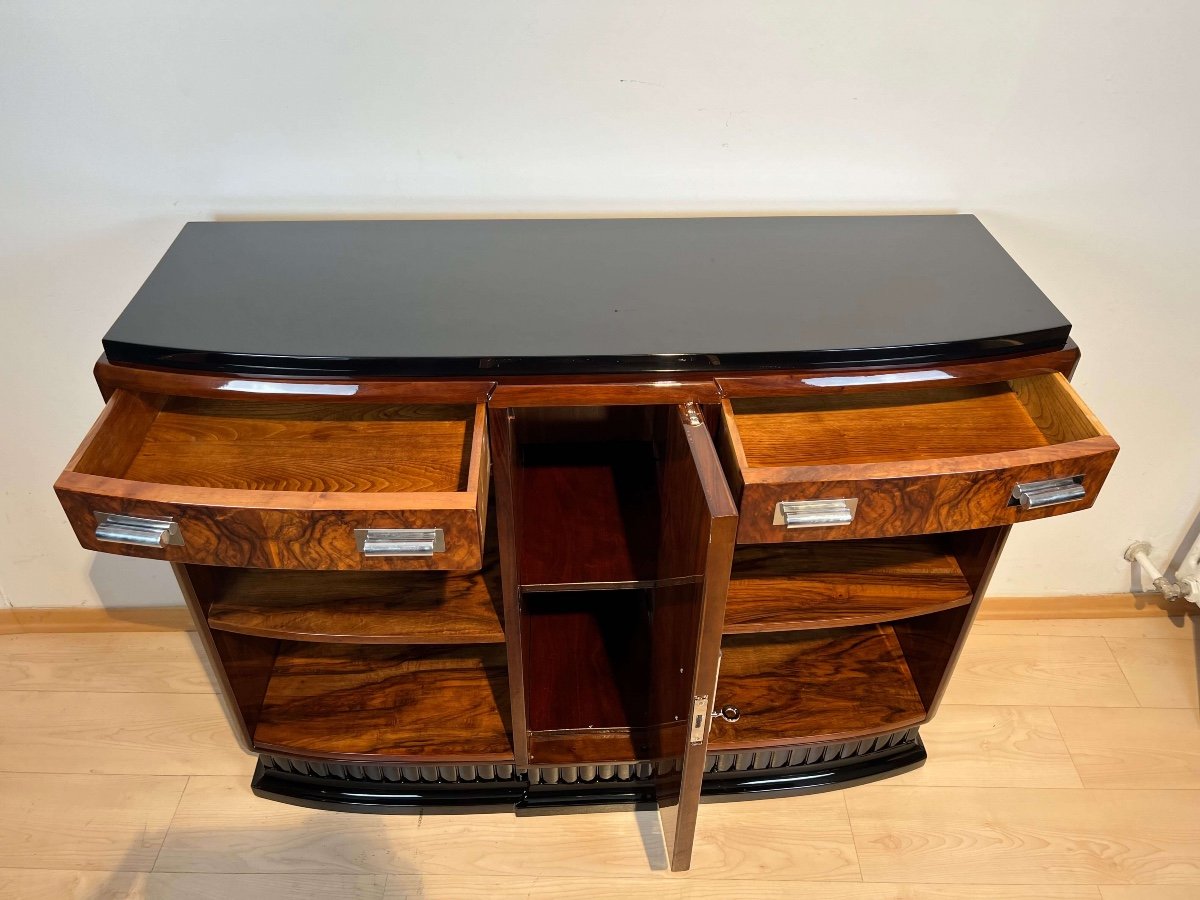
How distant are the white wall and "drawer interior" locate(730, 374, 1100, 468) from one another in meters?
0.28

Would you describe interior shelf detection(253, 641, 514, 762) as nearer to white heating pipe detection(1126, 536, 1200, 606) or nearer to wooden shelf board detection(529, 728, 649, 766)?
wooden shelf board detection(529, 728, 649, 766)

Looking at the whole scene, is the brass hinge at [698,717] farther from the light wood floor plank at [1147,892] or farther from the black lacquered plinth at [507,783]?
the light wood floor plank at [1147,892]

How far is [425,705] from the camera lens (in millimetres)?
1241

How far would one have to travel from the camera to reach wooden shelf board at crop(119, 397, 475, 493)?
91 cm

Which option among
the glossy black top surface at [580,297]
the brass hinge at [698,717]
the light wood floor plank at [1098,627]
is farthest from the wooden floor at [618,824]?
the glossy black top surface at [580,297]

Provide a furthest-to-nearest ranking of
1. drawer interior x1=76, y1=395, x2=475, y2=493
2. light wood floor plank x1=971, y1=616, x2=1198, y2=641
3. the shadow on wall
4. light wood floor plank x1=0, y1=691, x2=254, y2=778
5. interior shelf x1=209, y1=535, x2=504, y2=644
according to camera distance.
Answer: light wood floor plank x1=971, y1=616, x2=1198, y2=641
the shadow on wall
light wood floor plank x1=0, y1=691, x2=254, y2=778
interior shelf x1=209, y1=535, x2=504, y2=644
drawer interior x1=76, y1=395, x2=475, y2=493

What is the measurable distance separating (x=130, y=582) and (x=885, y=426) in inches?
48.5

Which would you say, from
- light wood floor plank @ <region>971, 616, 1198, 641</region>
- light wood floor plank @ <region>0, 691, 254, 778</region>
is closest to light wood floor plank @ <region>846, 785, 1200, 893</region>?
light wood floor plank @ <region>971, 616, 1198, 641</region>

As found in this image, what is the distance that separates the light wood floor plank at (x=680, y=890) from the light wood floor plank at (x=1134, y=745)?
21cm

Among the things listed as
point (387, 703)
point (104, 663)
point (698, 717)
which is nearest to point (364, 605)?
point (387, 703)

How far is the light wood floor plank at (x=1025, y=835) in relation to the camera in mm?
1215

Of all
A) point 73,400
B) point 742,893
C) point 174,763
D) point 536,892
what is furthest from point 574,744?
point 73,400

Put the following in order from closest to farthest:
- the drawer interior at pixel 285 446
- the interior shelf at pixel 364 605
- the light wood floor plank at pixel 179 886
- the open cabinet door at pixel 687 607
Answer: the open cabinet door at pixel 687 607 < the drawer interior at pixel 285 446 < the interior shelf at pixel 364 605 < the light wood floor plank at pixel 179 886

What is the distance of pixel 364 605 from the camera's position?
3.58 feet
